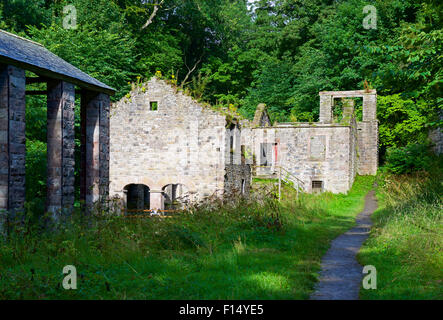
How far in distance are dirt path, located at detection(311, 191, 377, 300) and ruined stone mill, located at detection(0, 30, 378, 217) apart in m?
4.16

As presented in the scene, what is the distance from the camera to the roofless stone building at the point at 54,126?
9195mm

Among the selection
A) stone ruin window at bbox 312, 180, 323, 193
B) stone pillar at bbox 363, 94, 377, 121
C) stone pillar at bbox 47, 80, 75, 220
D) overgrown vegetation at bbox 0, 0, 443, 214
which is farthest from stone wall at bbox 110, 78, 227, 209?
stone pillar at bbox 363, 94, 377, 121

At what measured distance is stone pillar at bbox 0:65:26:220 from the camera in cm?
Result: 911

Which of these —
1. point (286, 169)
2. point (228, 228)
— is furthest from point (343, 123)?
point (228, 228)

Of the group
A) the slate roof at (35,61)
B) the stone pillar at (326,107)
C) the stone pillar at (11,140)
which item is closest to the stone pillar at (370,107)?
the stone pillar at (326,107)

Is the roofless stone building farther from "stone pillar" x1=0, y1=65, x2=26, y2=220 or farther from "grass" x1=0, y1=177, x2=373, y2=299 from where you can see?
"grass" x1=0, y1=177, x2=373, y2=299

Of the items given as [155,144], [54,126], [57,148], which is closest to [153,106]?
[155,144]

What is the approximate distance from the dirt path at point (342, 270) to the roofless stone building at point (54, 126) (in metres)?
5.40

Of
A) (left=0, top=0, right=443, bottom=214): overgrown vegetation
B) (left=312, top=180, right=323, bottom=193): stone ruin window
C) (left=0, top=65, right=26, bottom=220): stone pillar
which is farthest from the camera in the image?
(left=312, top=180, right=323, bottom=193): stone ruin window

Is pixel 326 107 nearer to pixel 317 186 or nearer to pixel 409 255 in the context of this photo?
pixel 317 186

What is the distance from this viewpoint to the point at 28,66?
9586mm

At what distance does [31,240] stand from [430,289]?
6.67m
